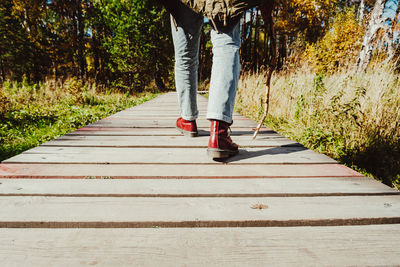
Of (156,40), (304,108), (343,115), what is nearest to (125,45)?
(156,40)

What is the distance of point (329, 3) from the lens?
57.6ft

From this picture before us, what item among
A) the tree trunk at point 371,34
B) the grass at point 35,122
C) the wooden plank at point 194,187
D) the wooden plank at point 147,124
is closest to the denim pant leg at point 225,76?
the wooden plank at point 194,187

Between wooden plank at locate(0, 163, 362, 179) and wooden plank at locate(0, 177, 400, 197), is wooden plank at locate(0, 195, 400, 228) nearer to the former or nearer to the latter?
wooden plank at locate(0, 177, 400, 197)

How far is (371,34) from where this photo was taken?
5703 mm

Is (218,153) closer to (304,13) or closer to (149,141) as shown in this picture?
(149,141)

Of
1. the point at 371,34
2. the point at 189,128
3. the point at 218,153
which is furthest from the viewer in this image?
the point at 371,34

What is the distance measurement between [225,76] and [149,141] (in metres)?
0.76

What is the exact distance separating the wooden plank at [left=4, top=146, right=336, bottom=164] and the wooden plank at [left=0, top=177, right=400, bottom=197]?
0.27 metres

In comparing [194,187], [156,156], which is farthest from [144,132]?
[194,187]

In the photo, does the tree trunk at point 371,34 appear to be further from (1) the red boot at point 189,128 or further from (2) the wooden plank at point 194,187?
(2) the wooden plank at point 194,187

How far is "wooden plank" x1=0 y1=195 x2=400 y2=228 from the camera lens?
0.72 metres

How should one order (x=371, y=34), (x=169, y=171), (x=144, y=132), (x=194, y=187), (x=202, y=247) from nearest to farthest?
1. (x=202, y=247)
2. (x=194, y=187)
3. (x=169, y=171)
4. (x=144, y=132)
5. (x=371, y=34)

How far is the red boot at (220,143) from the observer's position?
4.32 ft

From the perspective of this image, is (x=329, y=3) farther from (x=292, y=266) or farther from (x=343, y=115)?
(x=292, y=266)
